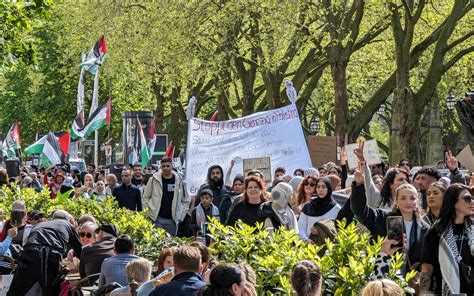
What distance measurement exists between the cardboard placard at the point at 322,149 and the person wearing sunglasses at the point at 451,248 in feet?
50.1

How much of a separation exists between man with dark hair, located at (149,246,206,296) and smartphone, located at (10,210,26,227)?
20.6 feet

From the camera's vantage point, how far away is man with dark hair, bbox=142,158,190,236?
54.2ft

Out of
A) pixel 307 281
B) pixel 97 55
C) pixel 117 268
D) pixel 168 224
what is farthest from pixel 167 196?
pixel 97 55

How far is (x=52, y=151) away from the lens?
3609 cm

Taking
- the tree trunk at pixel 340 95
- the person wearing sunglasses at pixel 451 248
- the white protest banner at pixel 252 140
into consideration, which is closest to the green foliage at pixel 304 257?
the person wearing sunglasses at pixel 451 248

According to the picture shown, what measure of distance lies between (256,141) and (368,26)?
15.2m

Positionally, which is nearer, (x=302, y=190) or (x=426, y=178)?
(x=426, y=178)

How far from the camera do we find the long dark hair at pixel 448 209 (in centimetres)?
852

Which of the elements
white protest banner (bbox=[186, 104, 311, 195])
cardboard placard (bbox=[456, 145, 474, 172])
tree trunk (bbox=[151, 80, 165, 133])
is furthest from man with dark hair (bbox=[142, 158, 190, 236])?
tree trunk (bbox=[151, 80, 165, 133])

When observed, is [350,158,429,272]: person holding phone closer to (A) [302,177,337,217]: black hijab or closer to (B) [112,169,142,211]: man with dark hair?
(A) [302,177,337,217]: black hijab

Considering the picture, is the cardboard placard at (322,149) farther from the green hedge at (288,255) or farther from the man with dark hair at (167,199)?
the green hedge at (288,255)

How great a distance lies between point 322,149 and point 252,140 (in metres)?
4.19

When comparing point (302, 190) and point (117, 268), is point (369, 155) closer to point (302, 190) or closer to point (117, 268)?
point (302, 190)

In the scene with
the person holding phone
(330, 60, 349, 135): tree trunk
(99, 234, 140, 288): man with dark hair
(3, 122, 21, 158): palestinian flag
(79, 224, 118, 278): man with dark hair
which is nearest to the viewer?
the person holding phone
